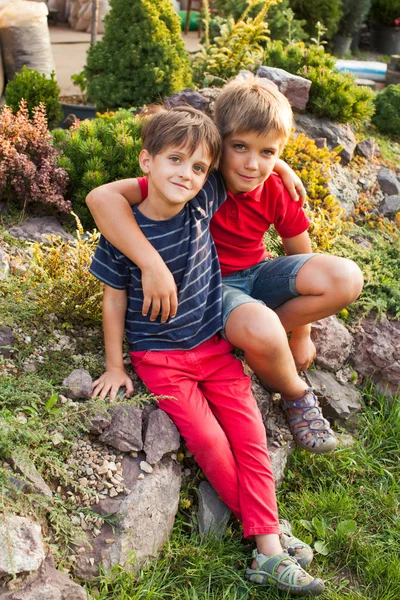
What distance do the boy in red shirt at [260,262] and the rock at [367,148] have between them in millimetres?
2551

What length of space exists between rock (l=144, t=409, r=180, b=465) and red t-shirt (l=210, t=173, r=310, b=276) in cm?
80

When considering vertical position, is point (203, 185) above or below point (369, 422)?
above

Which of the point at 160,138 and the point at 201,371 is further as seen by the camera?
the point at 201,371

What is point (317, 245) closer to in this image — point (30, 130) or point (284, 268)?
point (284, 268)

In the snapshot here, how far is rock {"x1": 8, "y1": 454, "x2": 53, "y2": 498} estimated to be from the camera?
7.24ft

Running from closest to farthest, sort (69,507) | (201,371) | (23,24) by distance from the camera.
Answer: (69,507) → (201,371) → (23,24)

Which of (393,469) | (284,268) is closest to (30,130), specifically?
(284,268)

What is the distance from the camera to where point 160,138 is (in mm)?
2572

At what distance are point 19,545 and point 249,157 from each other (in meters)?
1.74

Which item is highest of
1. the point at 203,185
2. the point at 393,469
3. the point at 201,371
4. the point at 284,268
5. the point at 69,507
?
the point at 203,185

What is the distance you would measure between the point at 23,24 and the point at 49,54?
45 cm

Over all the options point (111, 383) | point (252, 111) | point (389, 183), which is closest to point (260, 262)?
point (252, 111)

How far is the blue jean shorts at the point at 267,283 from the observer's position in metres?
2.94

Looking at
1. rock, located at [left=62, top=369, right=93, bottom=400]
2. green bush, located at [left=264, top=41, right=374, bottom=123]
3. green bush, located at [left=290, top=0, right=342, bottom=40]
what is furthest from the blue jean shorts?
green bush, located at [left=290, top=0, right=342, bottom=40]
